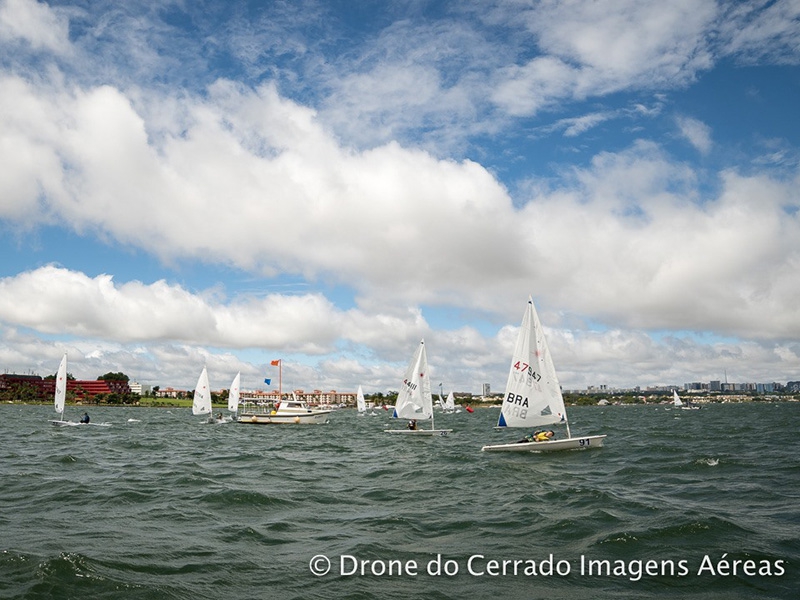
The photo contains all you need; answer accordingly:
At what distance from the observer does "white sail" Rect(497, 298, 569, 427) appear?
32.8 m

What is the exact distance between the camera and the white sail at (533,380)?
32750 millimetres

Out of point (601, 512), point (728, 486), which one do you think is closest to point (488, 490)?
point (601, 512)

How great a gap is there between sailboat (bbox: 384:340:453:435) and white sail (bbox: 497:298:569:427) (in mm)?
19377

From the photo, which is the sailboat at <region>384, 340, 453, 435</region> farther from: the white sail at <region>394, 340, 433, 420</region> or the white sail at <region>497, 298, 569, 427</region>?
the white sail at <region>497, 298, 569, 427</region>

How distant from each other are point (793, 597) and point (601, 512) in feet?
22.6

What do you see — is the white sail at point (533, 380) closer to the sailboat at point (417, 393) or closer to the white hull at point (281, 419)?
the sailboat at point (417, 393)

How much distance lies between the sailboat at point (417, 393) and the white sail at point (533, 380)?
19.4 metres

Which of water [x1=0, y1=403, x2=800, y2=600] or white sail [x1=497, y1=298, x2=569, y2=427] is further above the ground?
white sail [x1=497, y1=298, x2=569, y2=427]

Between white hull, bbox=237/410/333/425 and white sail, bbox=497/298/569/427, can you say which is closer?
white sail, bbox=497/298/569/427

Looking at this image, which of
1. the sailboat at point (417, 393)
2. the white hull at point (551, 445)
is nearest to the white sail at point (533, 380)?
the white hull at point (551, 445)

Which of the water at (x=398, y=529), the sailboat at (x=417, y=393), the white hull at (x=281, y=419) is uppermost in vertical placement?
the sailboat at (x=417, y=393)

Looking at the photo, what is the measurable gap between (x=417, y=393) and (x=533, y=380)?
70.6ft

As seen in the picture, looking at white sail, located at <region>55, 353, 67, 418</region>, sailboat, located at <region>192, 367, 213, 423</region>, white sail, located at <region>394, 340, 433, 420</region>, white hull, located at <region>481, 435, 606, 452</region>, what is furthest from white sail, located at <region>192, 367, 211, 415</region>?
white hull, located at <region>481, 435, 606, 452</region>

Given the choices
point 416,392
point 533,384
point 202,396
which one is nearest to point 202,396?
point 202,396
